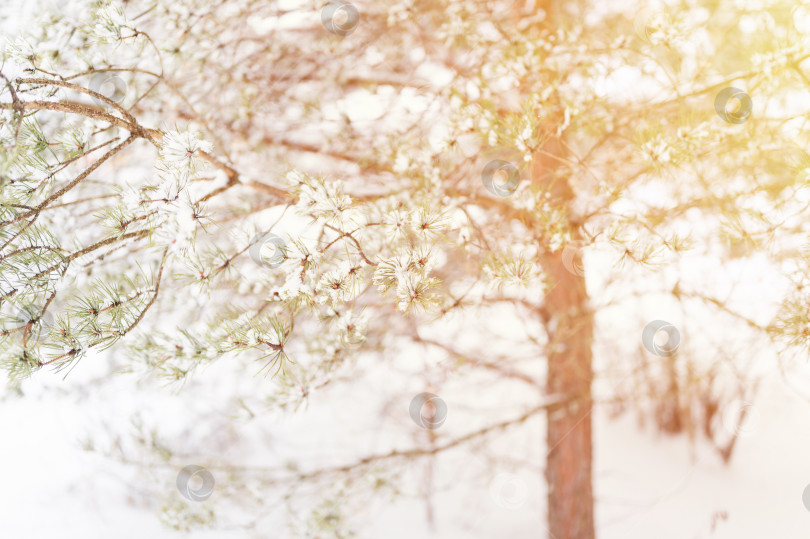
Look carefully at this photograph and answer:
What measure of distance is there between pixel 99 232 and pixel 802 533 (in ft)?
5.46

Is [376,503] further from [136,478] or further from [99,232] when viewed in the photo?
[99,232]

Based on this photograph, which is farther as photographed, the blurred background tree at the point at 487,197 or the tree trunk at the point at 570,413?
the tree trunk at the point at 570,413

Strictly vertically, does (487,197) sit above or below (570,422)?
above

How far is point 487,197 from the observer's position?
1.13 metres

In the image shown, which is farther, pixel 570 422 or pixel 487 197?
pixel 570 422

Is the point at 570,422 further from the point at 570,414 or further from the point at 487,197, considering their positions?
the point at 487,197

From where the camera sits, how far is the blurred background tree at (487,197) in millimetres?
988

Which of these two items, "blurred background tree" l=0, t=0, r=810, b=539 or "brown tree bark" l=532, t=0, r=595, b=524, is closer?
"blurred background tree" l=0, t=0, r=810, b=539

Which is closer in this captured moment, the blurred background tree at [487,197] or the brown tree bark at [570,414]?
the blurred background tree at [487,197]

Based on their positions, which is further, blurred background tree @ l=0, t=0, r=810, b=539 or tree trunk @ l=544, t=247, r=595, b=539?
tree trunk @ l=544, t=247, r=595, b=539

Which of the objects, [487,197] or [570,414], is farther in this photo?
[570,414]

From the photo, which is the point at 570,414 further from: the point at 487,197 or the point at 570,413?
the point at 487,197

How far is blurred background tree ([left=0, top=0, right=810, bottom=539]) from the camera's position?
988mm

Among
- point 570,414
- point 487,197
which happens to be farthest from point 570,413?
point 487,197
